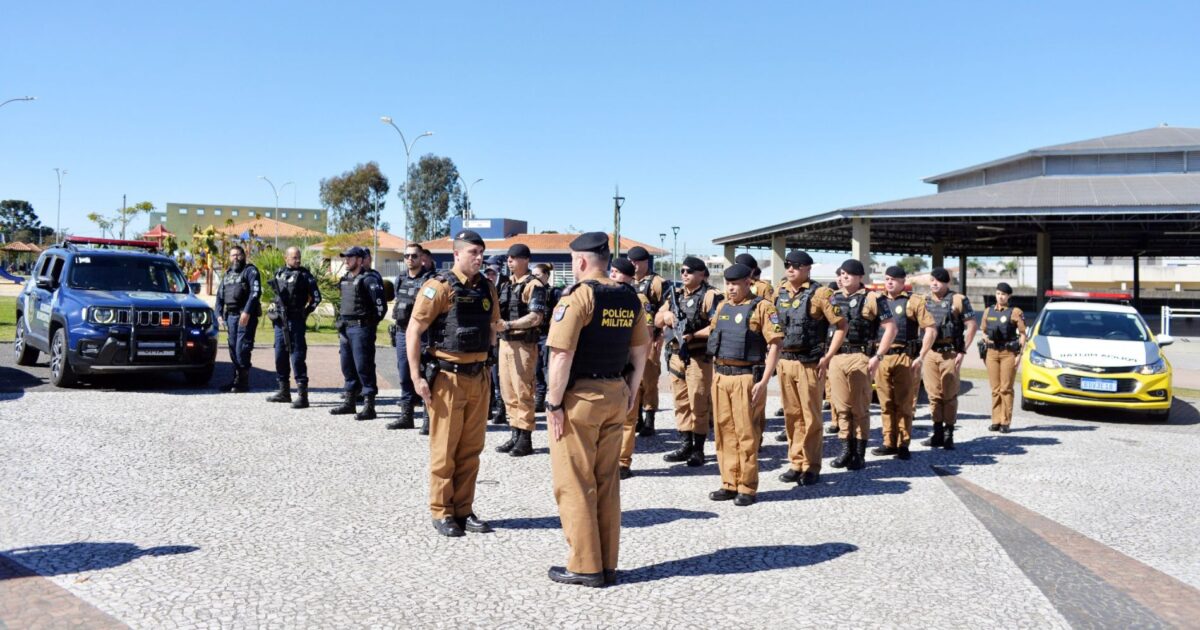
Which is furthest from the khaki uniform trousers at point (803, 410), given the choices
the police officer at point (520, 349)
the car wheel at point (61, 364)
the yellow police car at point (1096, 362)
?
the car wheel at point (61, 364)

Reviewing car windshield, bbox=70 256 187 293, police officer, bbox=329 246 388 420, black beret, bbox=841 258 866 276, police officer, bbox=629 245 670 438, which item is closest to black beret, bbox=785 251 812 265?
black beret, bbox=841 258 866 276

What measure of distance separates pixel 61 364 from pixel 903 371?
1001cm

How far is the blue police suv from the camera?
10.4m

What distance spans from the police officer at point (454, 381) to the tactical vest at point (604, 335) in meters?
1.18

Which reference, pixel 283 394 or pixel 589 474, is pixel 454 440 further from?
pixel 283 394

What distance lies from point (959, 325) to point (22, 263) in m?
99.9

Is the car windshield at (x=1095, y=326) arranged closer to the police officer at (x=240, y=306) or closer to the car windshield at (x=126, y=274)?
the police officer at (x=240, y=306)

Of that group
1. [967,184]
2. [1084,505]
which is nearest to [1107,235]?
[967,184]

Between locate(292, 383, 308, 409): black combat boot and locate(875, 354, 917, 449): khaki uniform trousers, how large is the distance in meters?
6.43

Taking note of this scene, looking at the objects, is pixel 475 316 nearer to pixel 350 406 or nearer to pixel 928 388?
pixel 350 406

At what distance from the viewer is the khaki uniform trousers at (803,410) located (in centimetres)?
711

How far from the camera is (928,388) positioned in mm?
8984

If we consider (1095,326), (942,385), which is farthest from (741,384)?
(1095,326)

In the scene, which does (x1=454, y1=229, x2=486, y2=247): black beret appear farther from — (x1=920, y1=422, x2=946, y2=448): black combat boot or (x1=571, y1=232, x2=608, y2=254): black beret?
(x1=920, y1=422, x2=946, y2=448): black combat boot
